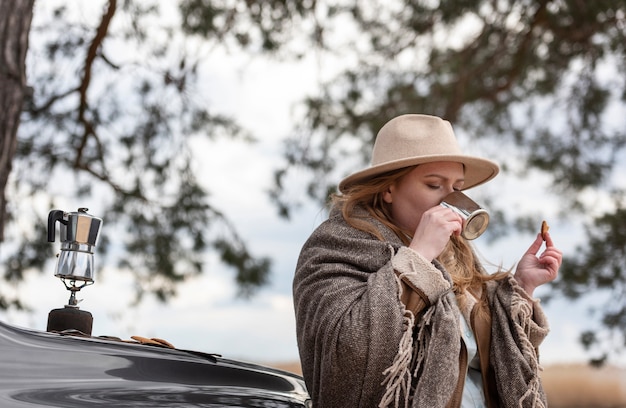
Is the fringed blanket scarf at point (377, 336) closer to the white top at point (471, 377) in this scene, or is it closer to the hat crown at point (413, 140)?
the white top at point (471, 377)

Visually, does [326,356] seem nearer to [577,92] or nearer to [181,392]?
[181,392]

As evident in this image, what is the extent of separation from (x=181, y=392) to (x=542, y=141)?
7370 millimetres

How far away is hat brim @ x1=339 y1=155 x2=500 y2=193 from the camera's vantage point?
282 centimetres

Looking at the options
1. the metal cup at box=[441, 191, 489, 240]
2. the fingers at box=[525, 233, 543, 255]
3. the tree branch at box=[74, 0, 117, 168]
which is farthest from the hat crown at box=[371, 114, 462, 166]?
the tree branch at box=[74, 0, 117, 168]

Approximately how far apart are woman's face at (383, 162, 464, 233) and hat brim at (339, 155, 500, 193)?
3 cm

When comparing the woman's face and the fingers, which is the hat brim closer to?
the woman's face

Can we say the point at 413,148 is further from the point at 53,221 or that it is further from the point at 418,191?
the point at 53,221

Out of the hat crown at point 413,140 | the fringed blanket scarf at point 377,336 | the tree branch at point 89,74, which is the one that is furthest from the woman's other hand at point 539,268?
the tree branch at point 89,74

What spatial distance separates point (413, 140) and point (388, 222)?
0.95 feet

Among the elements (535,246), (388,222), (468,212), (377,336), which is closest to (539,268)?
(535,246)

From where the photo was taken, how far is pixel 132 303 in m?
7.89

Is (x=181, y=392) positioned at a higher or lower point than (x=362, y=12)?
lower

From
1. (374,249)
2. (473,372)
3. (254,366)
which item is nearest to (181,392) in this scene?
(254,366)

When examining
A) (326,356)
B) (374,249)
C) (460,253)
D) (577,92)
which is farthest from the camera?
(577,92)
